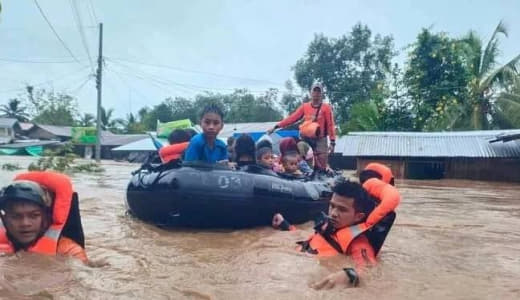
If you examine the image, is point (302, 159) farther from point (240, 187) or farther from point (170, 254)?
point (170, 254)

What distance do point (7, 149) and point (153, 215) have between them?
36.5 metres

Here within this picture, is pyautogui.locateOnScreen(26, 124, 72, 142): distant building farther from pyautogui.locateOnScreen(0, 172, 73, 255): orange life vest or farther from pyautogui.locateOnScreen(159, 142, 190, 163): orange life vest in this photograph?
pyautogui.locateOnScreen(0, 172, 73, 255): orange life vest

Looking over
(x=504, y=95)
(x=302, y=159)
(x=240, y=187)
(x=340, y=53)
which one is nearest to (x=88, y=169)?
(x=302, y=159)

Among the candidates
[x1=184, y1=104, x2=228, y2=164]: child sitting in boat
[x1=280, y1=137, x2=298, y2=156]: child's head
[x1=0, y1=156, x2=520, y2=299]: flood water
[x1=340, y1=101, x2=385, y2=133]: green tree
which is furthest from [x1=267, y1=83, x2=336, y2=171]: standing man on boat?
[x1=340, y1=101, x2=385, y2=133]: green tree

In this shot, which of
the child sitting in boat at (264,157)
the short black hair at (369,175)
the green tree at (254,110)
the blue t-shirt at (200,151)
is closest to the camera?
the short black hair at (369,175)

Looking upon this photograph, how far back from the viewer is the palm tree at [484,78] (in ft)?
70.2

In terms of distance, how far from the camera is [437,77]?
24.5m

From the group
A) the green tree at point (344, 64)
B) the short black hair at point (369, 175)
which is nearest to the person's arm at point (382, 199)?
the short black hair at point (369, 175)

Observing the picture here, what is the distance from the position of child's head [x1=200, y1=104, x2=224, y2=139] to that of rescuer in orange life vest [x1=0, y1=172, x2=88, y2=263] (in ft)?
6.26

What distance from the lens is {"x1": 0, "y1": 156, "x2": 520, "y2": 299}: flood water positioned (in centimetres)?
294

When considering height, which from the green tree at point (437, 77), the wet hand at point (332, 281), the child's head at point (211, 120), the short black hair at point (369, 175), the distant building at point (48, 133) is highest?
the green tree at point (437, 77)

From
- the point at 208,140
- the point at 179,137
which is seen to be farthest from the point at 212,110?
the point at 179,137

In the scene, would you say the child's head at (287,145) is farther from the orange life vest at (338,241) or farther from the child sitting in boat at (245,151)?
the orange life vest at (338,241)

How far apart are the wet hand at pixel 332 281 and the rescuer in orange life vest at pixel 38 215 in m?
1.62
